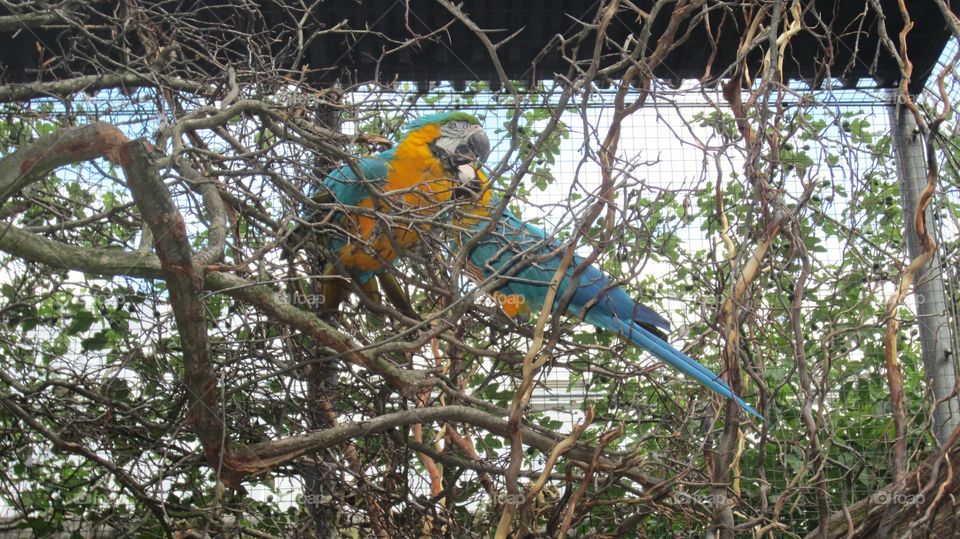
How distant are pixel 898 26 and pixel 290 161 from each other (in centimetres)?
228

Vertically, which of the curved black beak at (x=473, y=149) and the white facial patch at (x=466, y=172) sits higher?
the curved black beak at (x=473, y=149)

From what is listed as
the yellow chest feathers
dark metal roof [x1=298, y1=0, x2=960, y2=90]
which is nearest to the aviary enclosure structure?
dark metal roof [x1=298, y1=0, x2=960, y2=90]

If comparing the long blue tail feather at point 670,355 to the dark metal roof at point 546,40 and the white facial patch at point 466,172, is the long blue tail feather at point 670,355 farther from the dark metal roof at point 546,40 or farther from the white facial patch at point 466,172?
the dark metal roof at point 546,40

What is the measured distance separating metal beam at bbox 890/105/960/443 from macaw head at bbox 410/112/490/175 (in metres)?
1.22

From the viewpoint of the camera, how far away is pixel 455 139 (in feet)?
8.79

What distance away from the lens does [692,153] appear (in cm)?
306

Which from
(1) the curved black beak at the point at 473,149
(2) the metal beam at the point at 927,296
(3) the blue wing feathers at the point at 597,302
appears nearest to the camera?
(3) the blue wing feathers at the point at 597,302

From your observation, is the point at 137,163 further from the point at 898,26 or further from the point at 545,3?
the point at 898,26

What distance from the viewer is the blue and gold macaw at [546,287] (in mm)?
1789

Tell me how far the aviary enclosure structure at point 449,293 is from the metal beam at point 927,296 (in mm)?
14

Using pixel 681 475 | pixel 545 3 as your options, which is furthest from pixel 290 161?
pixel 545 3

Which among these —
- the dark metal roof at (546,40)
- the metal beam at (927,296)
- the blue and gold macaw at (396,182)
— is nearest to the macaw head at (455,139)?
the blue and gold macaw at (396,182)

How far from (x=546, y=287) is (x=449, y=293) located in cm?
48

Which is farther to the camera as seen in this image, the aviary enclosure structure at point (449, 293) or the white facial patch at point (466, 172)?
the white facial patch at point (466, 172)
